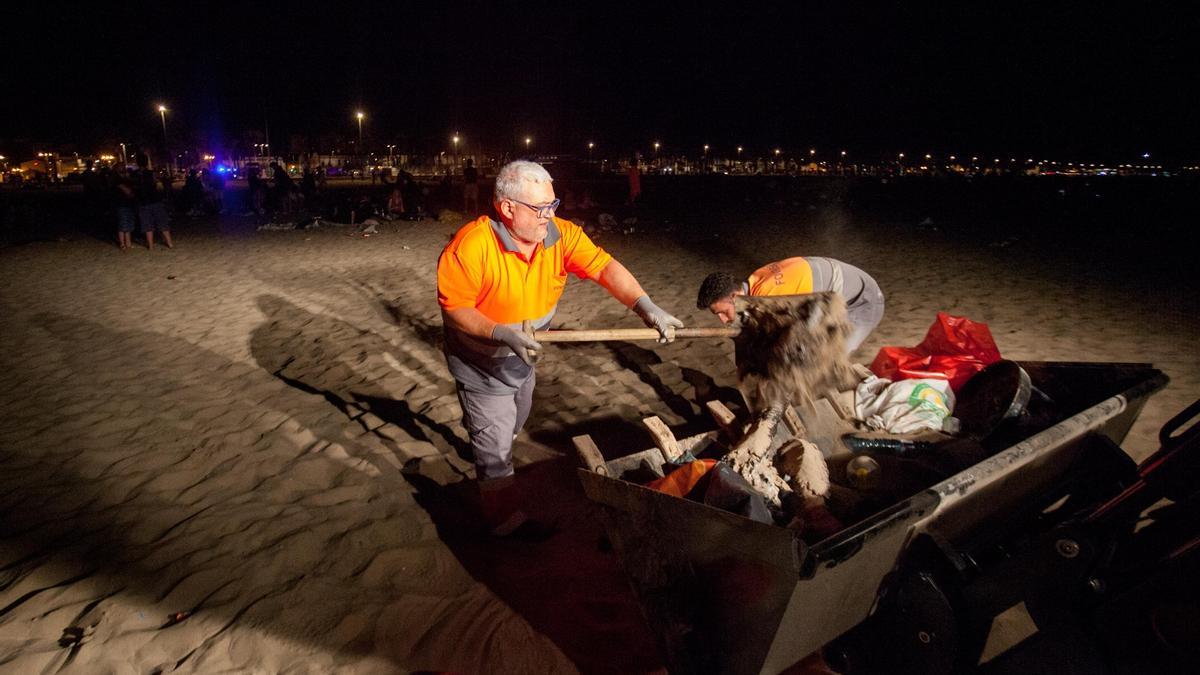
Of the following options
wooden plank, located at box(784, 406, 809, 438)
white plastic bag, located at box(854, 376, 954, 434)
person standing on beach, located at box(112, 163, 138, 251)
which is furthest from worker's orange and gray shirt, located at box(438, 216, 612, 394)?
person standing on beach, located at box(112, 163, 138, 251)

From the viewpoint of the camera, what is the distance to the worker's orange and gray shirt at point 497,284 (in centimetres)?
271

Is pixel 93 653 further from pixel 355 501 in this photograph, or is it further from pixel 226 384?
pixel 226 384

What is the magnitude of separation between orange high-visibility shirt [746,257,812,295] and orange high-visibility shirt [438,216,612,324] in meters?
1.23

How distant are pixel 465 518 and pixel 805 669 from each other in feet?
7.04

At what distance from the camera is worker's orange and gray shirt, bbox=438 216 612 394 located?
2.71 metres

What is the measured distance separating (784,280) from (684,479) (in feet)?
5.78

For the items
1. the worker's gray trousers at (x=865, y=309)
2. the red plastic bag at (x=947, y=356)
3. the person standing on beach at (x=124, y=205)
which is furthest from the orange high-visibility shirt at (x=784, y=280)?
the person standing on beach at (x=124, y=205)

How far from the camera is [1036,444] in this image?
8.11ft

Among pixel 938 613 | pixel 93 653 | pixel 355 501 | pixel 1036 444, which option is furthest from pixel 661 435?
pixel 93 653

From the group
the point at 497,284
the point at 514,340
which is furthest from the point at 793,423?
the point at 497,284

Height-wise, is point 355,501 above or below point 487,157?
below

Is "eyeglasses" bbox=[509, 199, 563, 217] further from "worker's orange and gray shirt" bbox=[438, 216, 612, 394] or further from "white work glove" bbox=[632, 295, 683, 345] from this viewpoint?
"white work glove" bbox=[632, 295, 683, 345]

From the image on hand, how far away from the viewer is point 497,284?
2812 mm

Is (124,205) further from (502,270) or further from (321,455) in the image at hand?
(502,270)
